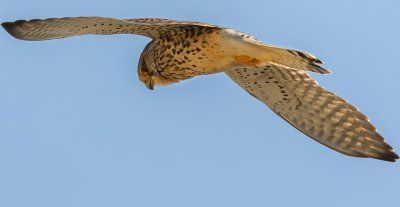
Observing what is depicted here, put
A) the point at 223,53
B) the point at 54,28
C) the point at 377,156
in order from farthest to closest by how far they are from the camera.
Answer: the point at 377,156 < the point at 223,53 < the point at 54,28

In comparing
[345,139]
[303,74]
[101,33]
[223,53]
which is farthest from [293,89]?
[101,33]

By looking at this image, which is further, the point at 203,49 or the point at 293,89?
the point at 293,89

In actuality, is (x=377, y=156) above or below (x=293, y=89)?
below

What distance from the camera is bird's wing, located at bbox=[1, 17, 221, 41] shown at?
6.98m

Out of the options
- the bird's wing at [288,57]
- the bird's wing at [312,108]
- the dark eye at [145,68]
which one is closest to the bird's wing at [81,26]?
the bird's wing at [288,57]

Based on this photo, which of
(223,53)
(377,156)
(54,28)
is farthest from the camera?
(377,156)

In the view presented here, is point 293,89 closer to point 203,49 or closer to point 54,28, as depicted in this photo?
point 203,49

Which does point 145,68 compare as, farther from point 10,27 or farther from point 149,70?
point 10,27

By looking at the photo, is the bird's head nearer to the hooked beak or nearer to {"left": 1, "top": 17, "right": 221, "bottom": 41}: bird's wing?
the hooked beak

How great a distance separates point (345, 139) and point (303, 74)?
80 cm

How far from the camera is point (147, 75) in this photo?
8453mm

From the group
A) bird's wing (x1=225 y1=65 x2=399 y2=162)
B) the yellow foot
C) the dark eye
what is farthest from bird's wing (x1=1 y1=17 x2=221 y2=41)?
bird's wing (x1=225 y1=65 x2=399 y2=162)

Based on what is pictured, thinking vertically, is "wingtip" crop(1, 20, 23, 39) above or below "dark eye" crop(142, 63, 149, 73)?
below

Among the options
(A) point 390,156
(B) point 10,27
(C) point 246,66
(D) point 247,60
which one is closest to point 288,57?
(D) point 247,60
